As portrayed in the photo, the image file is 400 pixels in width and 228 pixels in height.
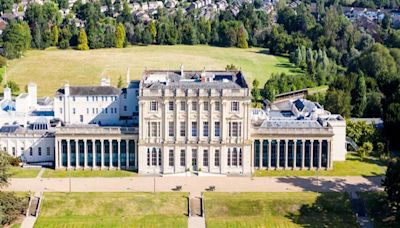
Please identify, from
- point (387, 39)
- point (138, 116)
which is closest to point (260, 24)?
point (387, 39)

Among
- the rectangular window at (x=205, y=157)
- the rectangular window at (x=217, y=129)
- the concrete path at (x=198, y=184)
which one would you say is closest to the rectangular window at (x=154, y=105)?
the rectangular window at (x=217, y=129)

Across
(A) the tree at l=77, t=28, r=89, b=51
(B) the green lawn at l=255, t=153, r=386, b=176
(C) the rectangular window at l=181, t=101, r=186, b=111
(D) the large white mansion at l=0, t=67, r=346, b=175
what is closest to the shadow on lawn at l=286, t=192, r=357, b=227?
(B) the green lawn at l=255, t=153, r=386, b=176

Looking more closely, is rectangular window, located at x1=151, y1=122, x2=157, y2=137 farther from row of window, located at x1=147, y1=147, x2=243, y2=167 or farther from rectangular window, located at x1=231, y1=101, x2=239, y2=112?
rectangular window, located at x1=231, y1=101, x2=239, y2=112

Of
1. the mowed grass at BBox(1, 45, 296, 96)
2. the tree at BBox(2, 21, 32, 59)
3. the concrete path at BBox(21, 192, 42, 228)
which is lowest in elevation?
the concrete path at BBox(21, 192, 42, 228)

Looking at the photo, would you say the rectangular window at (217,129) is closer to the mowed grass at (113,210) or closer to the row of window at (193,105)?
the row of window at (193,105)

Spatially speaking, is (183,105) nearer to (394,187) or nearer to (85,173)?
(85,173)

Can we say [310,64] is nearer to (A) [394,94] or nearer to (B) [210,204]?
(A) [394,94]
